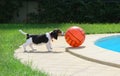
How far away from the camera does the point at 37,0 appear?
2211 cm

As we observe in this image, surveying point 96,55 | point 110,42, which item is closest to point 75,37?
point 96,55

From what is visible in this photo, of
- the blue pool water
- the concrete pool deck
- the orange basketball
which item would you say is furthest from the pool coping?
the blue pool water

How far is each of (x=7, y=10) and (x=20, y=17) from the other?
95 centimetres

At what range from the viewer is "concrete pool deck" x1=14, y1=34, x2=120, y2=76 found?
305 inches

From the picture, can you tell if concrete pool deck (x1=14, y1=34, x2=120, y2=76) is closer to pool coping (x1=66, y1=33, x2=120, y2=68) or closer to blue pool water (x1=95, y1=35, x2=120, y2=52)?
pool coping (x1=66, y1=33, x2=120, y2=68)

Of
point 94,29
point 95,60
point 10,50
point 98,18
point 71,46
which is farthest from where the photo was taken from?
point 98,18

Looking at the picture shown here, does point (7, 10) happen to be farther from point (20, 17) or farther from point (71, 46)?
point (71, 46)

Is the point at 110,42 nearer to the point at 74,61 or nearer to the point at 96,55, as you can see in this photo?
the point at 96,55

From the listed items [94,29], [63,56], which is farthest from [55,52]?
[94,29]

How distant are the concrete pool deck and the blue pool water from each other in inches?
90.5

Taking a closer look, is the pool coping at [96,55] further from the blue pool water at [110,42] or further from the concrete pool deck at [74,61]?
the blue pool water at [110,42]

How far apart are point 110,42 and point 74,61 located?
507 centimetres

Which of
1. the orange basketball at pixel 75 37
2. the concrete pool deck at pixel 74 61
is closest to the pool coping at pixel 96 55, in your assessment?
the concrete pool deck at pixel 74 61

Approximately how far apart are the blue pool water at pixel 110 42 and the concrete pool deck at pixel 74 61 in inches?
90.5
